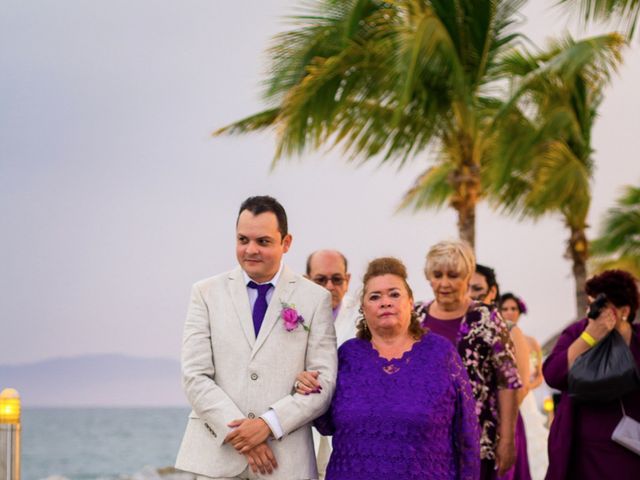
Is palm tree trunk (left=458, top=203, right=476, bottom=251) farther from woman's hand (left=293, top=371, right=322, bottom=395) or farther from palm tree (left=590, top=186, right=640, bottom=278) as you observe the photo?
palm tree (left=590, top=186, right=640, bottom=278)

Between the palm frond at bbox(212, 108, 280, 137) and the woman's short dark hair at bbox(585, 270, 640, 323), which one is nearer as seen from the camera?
the woman's short dark hair at bbox(585, 270, 640, 323)

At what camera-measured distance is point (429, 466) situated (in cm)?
470

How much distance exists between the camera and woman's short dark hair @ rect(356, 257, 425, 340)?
4.95 meters

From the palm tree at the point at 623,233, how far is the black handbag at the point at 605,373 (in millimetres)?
27243

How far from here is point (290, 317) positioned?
4656 mm

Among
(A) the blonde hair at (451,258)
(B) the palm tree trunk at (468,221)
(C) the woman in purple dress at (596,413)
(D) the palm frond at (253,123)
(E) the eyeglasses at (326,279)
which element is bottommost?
(C) the woman in purple dress at (596,413)

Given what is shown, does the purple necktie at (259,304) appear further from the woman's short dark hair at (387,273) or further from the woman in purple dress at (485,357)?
the woman in purple dress at (485,357)

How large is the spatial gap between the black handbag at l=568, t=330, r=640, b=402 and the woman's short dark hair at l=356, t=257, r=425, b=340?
158cm

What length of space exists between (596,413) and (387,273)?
81.7 inches

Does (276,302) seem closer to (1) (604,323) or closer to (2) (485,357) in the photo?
(2) (485,357)

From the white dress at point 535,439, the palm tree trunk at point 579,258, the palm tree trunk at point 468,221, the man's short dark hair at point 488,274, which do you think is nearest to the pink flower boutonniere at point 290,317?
the man's short dark hair at point 488,274

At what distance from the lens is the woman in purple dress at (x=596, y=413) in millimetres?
6230

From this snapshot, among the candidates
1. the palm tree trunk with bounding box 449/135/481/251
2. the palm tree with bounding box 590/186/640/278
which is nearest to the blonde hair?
the palm tree trunk with bounding box 449/135/481/251

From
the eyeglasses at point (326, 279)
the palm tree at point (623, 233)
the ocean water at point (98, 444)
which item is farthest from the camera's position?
the ocean water at point (98, 444)
